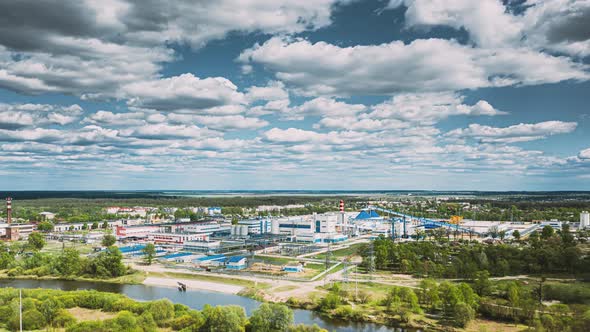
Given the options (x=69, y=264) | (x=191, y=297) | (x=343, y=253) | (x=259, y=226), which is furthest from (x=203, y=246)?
(x=191, y=297)

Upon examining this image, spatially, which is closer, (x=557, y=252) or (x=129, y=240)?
(x=557, y=252)

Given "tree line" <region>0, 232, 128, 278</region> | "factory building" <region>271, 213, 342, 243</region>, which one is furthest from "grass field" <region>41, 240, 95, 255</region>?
"factory building" <region>271, 213, 342, 243</region>

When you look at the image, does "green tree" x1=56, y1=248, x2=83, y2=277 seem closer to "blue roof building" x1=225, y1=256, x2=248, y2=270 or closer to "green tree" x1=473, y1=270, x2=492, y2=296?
"blue roof building" x1=225, y1=256, x2=248, y2=270

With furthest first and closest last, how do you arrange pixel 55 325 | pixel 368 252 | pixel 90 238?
pixel 90 238 < pixel 368 252 < pixel 55 325

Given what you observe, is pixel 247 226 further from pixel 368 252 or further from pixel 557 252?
pixel 557 252

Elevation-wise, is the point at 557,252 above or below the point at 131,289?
above

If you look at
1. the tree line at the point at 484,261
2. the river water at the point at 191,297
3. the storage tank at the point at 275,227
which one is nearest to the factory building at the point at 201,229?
the storage tank at the point at 275,227

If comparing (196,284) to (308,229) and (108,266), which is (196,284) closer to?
(108,266)

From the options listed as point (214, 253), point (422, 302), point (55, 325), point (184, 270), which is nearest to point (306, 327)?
point (422, 302)
